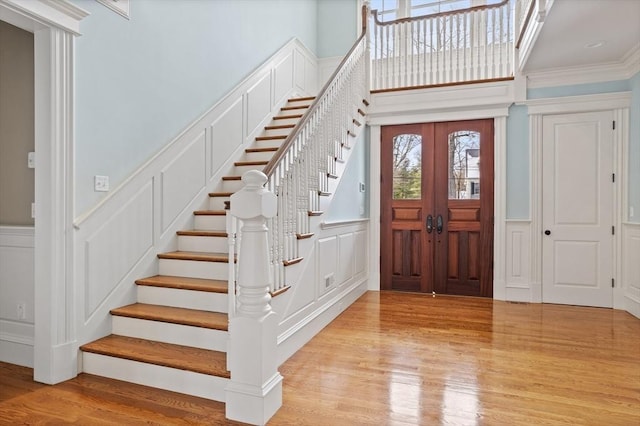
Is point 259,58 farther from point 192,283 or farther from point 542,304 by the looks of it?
point 542,304

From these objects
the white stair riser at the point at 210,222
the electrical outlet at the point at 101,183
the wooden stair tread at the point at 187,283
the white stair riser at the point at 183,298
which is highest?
the electrical outlet at the point at 101,183

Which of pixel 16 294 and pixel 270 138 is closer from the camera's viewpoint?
pixel 16 294

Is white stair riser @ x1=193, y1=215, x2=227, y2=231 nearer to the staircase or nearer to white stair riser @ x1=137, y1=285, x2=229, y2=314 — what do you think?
the staircase

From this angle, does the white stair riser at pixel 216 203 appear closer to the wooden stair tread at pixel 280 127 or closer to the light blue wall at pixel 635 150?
the wooden stair tread at pixel 280 127

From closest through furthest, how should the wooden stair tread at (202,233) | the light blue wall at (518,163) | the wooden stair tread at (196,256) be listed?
1. the wooden stair tread at (196,256)
2. the wooden stair tread at (202,233)
3. the light blue wall at (518,163)

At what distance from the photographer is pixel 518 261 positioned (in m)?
4.80

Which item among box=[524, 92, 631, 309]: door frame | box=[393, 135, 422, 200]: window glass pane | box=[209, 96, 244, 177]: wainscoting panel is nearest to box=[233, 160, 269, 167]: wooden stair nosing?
box=[209, 96, 244, 177]: wainscoting panel

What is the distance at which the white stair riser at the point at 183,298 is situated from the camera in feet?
9.22

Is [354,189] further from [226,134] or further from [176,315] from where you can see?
[176,315]

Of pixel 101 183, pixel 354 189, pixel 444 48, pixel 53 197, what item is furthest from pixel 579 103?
pixel 53 197

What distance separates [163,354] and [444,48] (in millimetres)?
4931

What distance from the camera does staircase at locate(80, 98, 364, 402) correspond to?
236 centimetres

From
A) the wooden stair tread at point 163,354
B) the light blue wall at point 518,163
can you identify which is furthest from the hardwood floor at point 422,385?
the light blue wall at point 518,163

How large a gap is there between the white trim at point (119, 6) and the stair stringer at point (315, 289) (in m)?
2.19
